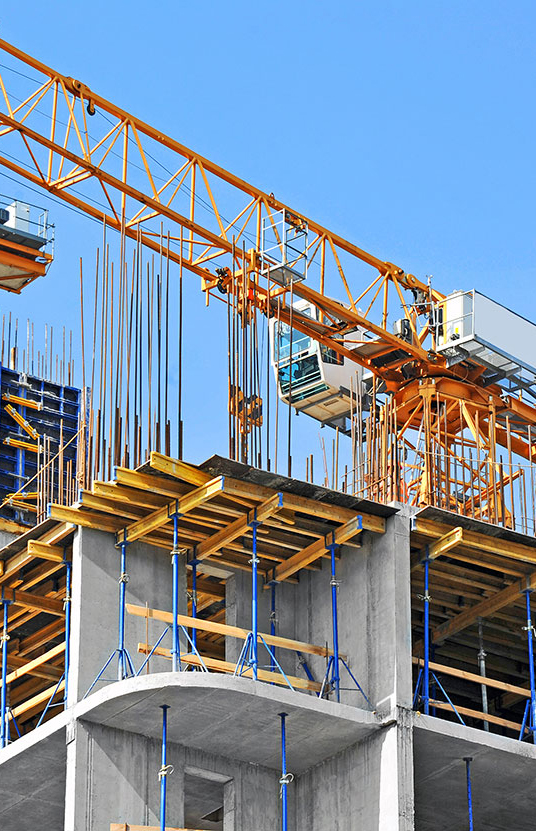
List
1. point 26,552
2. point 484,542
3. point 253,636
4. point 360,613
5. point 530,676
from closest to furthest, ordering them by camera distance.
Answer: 1. point 253,636
2. point 360,613
3. point 26,552
4. point 484,542
5. point 530,676

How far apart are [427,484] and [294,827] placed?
9769mm

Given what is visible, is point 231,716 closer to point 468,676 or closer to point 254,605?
point 254,605

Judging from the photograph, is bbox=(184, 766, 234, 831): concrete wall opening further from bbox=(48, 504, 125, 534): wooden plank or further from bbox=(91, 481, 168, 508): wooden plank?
bbox=(91, 481, 168, 508): wooden plank

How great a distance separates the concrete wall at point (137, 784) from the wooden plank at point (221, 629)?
6.13 feet

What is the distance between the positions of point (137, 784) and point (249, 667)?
3.13 meters

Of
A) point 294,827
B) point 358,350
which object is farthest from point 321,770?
point 358,350

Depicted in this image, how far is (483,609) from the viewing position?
38.7 m

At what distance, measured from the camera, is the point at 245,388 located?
125 ft

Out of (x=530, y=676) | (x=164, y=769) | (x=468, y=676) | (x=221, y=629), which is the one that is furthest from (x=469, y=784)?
(x=164, y=769)

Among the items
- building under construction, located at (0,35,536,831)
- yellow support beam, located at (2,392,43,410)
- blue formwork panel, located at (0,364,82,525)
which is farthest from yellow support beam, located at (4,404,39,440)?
building under construction, located at (0,35,536,831)

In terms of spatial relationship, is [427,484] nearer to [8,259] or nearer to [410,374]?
[410,374]

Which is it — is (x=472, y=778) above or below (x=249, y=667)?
below

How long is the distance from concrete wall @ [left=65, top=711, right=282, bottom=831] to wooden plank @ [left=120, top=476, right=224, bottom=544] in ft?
12.4

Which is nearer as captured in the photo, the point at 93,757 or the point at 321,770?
the point at 93,757
